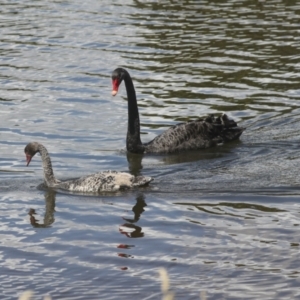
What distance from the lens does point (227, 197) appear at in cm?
872

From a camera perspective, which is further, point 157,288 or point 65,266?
point 65,266

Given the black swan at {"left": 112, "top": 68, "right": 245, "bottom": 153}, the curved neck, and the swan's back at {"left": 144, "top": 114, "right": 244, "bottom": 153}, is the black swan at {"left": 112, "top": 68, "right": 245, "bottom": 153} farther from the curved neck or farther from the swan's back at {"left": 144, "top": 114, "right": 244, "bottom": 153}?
the curved neck

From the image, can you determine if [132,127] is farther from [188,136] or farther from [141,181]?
[141,181]

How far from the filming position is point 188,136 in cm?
1103

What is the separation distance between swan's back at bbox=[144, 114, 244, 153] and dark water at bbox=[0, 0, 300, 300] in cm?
15

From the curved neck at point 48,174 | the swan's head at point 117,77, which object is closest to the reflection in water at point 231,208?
the curved neck at point 48,174

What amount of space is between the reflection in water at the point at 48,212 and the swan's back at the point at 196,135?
2009 millimetres

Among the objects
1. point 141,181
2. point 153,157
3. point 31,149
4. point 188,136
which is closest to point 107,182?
point 141,181

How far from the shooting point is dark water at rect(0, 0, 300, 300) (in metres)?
6.92

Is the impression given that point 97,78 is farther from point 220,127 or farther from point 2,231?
point 2,231

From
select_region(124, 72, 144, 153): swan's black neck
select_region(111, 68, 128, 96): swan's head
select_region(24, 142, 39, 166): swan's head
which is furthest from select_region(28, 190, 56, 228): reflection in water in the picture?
select_region(111, 68, 128, 96): swan's head

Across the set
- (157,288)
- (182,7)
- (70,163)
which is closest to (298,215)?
(157,288)

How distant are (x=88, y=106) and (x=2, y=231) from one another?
16.9ft

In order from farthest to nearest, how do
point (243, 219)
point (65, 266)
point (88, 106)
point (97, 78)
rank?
point (97, 78) < point (88, 106) < point (243, 219) < point (65, 266)
